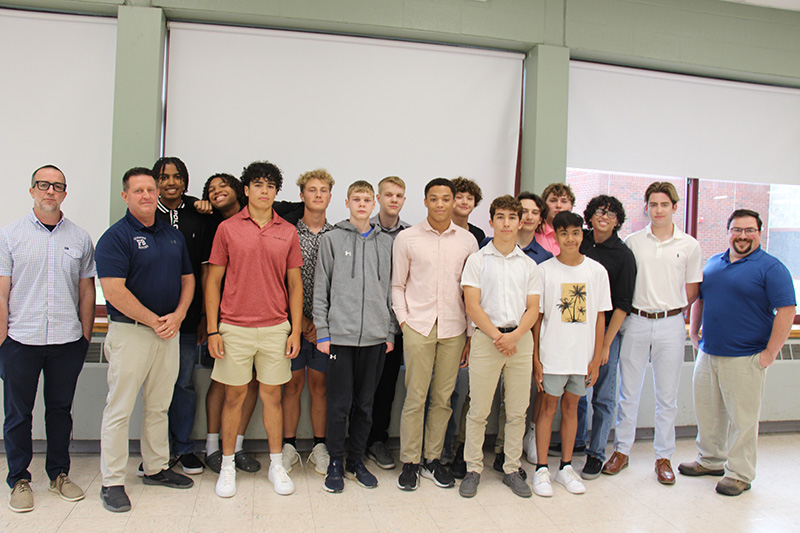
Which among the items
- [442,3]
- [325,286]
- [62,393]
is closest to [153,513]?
[62,393]

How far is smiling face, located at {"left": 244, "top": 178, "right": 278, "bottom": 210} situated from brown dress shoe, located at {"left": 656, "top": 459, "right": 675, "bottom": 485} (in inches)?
108

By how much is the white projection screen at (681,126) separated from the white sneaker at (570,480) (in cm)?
233

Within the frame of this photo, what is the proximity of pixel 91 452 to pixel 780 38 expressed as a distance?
6.04 metres

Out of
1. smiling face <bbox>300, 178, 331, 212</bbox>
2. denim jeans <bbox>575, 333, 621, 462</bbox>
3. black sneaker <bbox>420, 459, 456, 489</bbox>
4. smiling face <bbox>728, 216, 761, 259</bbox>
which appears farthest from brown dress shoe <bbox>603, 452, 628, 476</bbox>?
smiling face <bbox>300, 178, 331, 212</bbox>

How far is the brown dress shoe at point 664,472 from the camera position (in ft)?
9.53

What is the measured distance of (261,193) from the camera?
8.68 feet

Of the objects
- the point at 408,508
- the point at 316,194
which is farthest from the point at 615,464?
the point at 316,194

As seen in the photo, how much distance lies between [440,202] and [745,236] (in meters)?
1.79

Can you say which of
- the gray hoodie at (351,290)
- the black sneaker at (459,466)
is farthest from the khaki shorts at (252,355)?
the black sneaker at (459,466)

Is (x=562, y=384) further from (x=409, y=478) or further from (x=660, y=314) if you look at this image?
(x=409, y=478)

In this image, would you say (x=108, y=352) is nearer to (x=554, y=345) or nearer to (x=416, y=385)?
(x=416, y=385)

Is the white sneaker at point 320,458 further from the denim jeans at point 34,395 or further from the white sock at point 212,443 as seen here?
the denim jeans at point 34,395

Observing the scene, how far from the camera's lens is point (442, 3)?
142 inches

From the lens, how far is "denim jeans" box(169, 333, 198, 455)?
290cm
